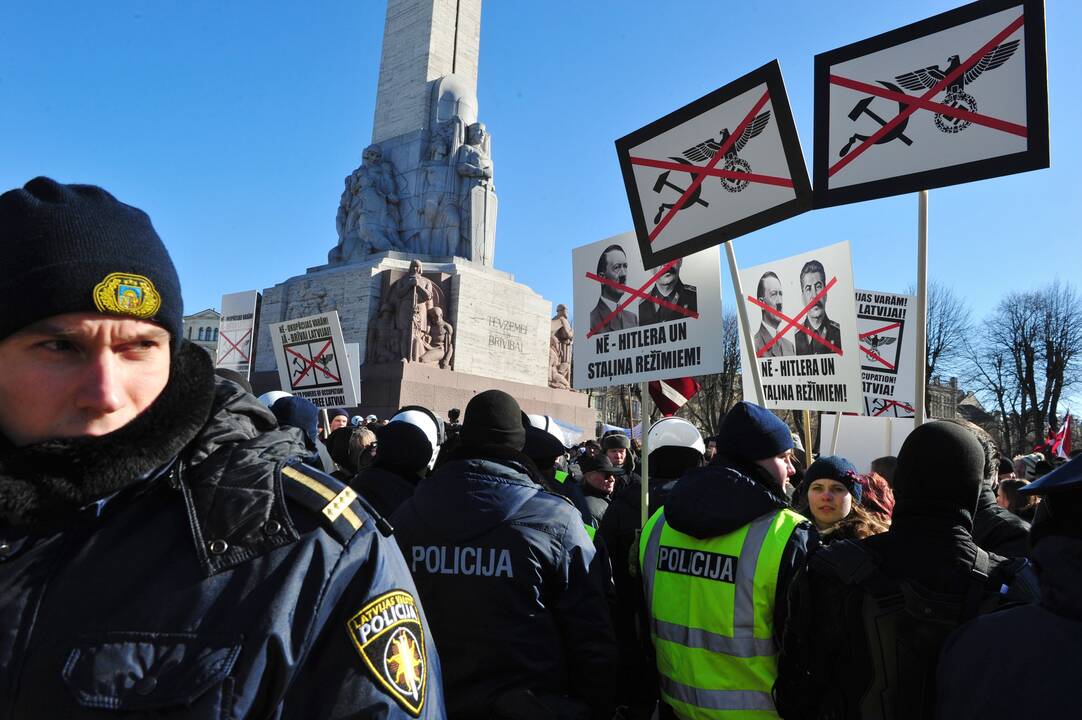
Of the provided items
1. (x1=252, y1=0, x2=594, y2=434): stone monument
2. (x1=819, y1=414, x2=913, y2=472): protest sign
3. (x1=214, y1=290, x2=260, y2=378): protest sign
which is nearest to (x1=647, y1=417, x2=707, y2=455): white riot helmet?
(x1=819, y1=414, x2=913, y2=472): protest sign

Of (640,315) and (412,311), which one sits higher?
(412,311)

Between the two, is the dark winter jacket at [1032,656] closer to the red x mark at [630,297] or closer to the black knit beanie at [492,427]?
the black knit beanie at [492,427]

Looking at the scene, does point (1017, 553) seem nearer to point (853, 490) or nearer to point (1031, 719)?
point (853, 490)

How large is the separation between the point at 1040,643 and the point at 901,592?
0.90 metres

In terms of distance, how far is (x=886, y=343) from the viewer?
25.6 feet

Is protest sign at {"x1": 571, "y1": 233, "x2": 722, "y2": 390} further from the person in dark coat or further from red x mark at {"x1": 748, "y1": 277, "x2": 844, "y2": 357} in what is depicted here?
the person in dark coat

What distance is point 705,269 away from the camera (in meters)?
5.21

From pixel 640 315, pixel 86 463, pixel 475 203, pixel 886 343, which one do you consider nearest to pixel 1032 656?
pixel 86 463

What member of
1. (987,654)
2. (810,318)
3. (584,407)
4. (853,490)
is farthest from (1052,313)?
(987,654)

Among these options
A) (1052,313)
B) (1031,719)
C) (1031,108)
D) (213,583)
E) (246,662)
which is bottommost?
(1031,719)

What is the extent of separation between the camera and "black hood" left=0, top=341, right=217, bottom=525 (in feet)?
3.82

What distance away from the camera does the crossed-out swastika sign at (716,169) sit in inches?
Answer: 164

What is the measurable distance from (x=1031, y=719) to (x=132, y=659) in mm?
1481

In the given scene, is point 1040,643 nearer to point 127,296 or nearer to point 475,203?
point 127,296
